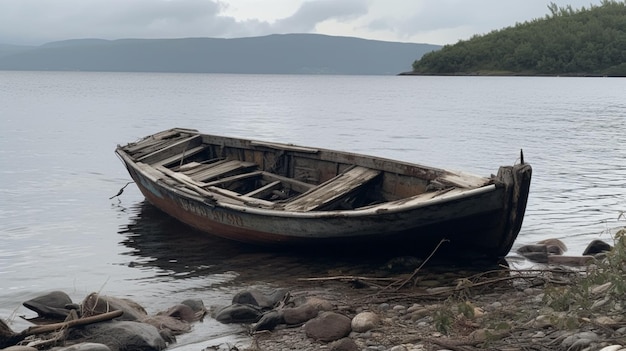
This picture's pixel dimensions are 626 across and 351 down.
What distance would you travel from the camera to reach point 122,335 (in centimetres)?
800

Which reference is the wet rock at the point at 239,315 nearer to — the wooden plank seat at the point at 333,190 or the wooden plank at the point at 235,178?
the wooden plank seat at the point at 333,190

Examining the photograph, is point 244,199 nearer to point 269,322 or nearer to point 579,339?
point 269,322

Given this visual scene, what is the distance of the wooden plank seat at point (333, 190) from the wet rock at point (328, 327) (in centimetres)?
357

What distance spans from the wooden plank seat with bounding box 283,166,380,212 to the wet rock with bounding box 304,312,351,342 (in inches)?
141

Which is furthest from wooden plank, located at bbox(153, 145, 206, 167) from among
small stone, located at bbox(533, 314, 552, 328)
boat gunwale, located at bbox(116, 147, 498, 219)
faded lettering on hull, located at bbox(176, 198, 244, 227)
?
small stone, located at bbox(533, 314, 552, 328)

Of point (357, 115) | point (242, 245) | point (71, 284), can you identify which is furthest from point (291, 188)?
point (357, 115)

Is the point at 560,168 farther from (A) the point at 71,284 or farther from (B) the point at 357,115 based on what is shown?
(B) the point at 357,115

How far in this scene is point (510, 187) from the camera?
10.3 m

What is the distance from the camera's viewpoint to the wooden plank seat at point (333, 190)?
11.8 meters

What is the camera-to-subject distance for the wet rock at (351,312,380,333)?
7.89 metres

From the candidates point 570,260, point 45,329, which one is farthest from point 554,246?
point 45,329

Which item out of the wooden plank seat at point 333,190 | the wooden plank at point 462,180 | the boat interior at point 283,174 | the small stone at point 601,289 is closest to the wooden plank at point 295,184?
the boat interior at point 283,174

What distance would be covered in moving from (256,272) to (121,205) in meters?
8.75

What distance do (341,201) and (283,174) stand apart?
3426mm
